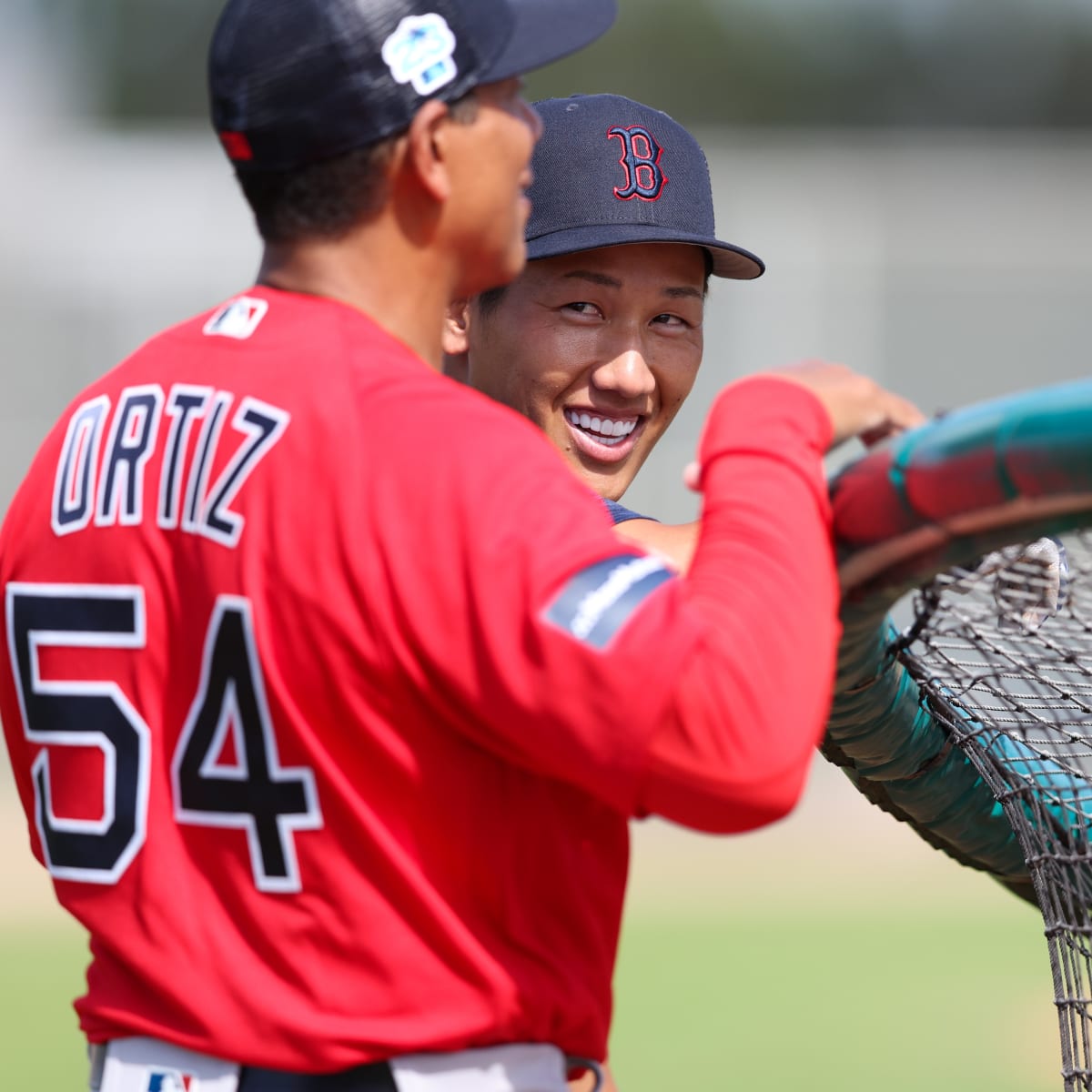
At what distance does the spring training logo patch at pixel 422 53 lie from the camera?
5.39 ft

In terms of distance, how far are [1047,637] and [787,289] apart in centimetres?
1092

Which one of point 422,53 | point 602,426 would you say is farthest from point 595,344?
point 422,53

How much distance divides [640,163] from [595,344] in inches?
11.3

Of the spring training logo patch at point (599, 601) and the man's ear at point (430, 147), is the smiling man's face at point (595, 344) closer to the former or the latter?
the man's ear at point (430, 147)

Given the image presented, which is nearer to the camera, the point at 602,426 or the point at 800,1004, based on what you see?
the point at 602,426

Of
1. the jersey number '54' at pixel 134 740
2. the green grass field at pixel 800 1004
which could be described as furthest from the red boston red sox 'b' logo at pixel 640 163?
the green grass field at pixel 800 1004

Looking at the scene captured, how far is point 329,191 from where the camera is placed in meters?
1.70

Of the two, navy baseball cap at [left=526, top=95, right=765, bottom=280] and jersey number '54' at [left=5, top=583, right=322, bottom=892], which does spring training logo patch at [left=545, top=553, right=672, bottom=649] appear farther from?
navy baseball cap at [left=526, top=95, right=765, bottom=280]

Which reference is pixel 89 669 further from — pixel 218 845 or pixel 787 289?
pixel 787 289

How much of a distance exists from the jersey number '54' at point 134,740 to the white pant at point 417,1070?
0.58ft

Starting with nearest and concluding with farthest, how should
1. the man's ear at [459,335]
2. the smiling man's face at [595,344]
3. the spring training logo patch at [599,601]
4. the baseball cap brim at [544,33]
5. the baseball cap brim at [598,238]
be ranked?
the spring training logo patch at [599,601] → the baseball cap brim at [544,33] → the baseball cap brim at [598,238] → the smiling man's face at [595,344] → the man's ear at [459,335]

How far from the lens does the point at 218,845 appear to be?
164 centimetres

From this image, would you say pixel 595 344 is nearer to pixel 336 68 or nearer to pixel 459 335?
pixel 459 335

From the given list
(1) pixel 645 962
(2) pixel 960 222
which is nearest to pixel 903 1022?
(1) pixel 645 962
